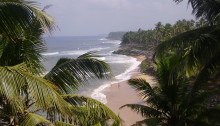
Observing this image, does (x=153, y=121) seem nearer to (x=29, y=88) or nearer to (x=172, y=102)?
(x=172, y=102)

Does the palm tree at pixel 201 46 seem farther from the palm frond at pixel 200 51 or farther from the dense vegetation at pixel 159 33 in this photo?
the dense vegetation at pixel 159 33

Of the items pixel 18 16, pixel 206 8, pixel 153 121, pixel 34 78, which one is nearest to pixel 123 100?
pixel 153 121

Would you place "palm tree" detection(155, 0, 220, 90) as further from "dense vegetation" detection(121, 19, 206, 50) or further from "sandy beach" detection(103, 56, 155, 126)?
"sandy beach" detection(103, 56, 155, 126)

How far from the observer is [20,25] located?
4.03m

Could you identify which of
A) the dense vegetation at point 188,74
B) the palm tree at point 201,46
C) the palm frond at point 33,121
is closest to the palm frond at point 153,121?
the dense vegetation at point 188,74

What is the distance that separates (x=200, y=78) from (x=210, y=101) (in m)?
12.0

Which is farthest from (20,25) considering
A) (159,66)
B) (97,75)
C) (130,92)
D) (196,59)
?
(130,92)

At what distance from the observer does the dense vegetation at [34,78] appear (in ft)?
10.3

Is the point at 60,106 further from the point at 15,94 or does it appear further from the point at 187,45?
the point at 187,45

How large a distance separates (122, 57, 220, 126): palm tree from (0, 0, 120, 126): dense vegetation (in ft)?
10.1

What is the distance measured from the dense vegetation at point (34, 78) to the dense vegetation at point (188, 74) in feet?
6.76

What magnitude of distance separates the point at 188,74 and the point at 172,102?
245cm

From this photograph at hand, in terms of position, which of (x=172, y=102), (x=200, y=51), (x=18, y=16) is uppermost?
(x=18, y=16)

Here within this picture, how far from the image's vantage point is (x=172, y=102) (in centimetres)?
791
